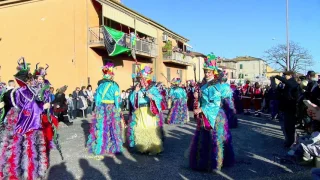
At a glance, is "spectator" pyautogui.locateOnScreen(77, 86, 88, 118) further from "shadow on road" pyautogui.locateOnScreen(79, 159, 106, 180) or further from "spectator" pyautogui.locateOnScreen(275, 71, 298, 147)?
"spectator" pyautogui.locateOnScreen(275, 71, 298, 147)

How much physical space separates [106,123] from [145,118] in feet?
2.91

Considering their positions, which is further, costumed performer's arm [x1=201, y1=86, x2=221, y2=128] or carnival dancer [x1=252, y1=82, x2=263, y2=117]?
carnival dancer [x1=252, y1=82, x2=263, y2=117]

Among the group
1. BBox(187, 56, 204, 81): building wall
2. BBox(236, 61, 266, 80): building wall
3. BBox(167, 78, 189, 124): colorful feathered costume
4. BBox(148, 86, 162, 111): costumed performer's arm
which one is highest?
BBox(236, 61, 266, 80): building wall

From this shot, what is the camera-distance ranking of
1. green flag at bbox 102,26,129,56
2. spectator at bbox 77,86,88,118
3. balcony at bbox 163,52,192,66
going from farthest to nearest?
balcony at bbox 163,52,192,66 → green flag at bbox 102,26,129,56 → spectator at bbox 77,86,88,118

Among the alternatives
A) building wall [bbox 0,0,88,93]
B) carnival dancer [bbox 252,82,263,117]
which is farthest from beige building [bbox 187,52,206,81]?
building wall [bbox 0,0,88,93]

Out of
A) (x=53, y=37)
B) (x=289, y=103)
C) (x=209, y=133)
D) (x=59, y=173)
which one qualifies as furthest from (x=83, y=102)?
(x=209, y=133)

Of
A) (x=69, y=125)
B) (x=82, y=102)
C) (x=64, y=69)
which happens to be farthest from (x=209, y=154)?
(x=64, y=69)

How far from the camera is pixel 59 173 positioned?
17.2 feet

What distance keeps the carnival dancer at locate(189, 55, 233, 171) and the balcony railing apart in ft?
74.1

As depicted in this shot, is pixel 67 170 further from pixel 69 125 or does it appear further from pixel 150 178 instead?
pixel 69 125

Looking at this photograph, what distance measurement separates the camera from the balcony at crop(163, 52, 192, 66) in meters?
27.6

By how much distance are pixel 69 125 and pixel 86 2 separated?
8866 millimetres

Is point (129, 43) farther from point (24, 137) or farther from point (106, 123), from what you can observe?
point (24, 137)

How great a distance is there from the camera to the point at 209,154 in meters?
5.11
